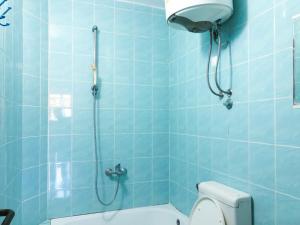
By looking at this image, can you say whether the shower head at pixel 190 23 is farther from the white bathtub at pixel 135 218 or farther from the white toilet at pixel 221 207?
the white bathtub at pixel 135 218

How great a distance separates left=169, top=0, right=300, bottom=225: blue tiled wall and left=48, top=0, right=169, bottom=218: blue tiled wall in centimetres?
45

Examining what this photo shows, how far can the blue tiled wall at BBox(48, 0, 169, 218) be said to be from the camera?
196 centimetres

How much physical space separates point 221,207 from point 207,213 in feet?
0.46

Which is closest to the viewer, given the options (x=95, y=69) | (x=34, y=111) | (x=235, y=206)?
(x=235, y=206)

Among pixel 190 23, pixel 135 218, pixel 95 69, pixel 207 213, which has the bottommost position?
pixel 135 218

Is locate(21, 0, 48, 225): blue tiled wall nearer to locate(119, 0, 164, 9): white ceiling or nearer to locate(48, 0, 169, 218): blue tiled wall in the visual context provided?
locate(48, 0, 169, 218): blue tiled wall

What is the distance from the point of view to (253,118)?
4.10 ft

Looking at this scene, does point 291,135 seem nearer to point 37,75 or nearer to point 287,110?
point 287,110

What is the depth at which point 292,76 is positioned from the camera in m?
1.03

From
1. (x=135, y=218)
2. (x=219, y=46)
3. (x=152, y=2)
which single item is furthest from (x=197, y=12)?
(x=135, y=218)

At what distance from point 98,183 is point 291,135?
161 cm

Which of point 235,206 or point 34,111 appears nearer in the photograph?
point 235,206

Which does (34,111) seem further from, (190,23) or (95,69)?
(190,23)

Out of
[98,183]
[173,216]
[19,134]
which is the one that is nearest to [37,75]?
[19,134]
